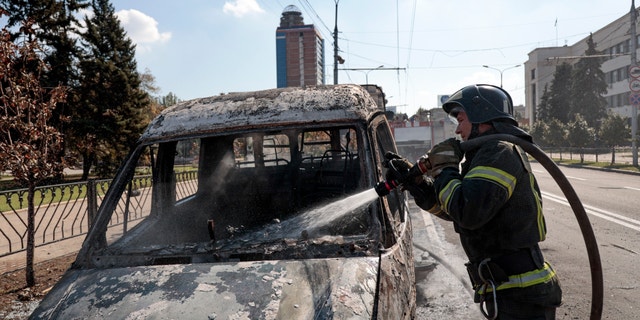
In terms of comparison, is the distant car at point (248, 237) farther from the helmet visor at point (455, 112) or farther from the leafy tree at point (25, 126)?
the leafy tree at point (25, 126)

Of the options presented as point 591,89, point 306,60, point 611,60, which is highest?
point 611,60

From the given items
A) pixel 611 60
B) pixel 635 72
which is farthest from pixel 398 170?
pixel 611 60

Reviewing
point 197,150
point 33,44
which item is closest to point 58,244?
point 33,44

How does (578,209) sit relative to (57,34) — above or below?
below

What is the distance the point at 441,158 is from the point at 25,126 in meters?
5.75

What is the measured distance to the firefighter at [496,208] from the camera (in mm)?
2084

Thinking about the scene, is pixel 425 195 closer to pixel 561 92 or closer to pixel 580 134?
pixel 580 134

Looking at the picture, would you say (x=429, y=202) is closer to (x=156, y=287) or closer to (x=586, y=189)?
(x=156, y=287)

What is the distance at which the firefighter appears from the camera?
208 centimetres

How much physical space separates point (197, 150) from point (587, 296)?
4270 millimetres

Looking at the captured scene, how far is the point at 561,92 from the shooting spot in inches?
2357

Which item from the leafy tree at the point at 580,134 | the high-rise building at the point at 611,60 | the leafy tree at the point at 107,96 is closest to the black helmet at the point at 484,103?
the leafy tree at the point at 107,96

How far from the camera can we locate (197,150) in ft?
14.1

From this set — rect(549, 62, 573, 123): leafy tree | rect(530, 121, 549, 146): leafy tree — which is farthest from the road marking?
rect(549, 62, 573, 123): leafy tree
